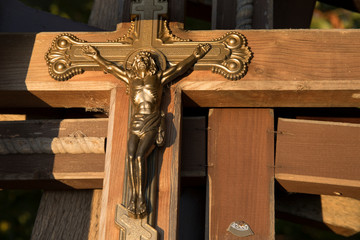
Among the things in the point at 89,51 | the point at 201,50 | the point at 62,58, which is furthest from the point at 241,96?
the point at 62,58

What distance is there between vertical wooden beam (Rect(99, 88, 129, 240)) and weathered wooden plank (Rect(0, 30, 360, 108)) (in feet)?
0.39

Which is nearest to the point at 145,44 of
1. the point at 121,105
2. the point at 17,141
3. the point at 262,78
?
the point at 121,105

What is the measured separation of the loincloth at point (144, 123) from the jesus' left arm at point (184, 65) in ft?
0.64

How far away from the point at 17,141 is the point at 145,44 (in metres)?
0.83

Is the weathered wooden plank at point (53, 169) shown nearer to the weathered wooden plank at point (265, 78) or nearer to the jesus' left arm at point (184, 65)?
the weathered wooden plank at point (265, 78)

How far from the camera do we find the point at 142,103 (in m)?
2.76

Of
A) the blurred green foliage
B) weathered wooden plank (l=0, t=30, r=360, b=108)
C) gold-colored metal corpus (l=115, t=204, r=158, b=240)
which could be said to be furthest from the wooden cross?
the blurred green foliage

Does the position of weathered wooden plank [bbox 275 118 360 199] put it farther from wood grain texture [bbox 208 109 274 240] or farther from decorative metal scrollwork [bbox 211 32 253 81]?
decorative metal scrollwork [bbox 211 32 253 81]

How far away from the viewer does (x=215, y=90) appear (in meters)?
2.84

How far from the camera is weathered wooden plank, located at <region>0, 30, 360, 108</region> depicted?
2.81 m

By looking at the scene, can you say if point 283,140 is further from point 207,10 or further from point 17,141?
point 207,10

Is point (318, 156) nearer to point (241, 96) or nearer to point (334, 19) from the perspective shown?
point (241, 96)

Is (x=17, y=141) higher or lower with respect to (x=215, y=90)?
lower

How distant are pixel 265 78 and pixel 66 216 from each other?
129cm
